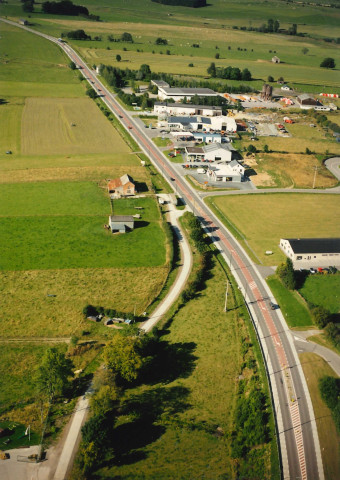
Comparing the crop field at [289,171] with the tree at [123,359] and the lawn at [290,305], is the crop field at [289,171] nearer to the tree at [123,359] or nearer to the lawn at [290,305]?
the lawn at [290,305]

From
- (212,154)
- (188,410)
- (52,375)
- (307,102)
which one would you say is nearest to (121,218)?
(52,375)

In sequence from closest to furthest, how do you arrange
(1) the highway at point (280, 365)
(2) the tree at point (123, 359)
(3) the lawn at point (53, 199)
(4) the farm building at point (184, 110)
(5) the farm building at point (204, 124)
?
(1) the highway at point (280, 365), (2) the tree at point (123, 359), (3) the lawn at point (53, 199), (5) the farm building at point (204, 124), (4) the farm building at point (184, 110)

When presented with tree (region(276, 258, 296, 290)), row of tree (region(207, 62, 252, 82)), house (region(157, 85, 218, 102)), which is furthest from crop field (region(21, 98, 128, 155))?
tree (region(276, 258, 296, 290))

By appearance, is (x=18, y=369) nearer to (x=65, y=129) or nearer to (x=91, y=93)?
(x=65, y=129)

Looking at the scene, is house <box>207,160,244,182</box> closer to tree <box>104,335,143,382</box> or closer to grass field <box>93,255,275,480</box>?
grass field <box>93,255,275,480</box>

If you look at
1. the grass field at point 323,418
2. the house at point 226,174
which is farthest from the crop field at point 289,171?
the grass field at point 323,418

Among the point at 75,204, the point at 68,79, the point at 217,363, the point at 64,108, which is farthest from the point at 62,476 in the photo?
the point at 68,79
